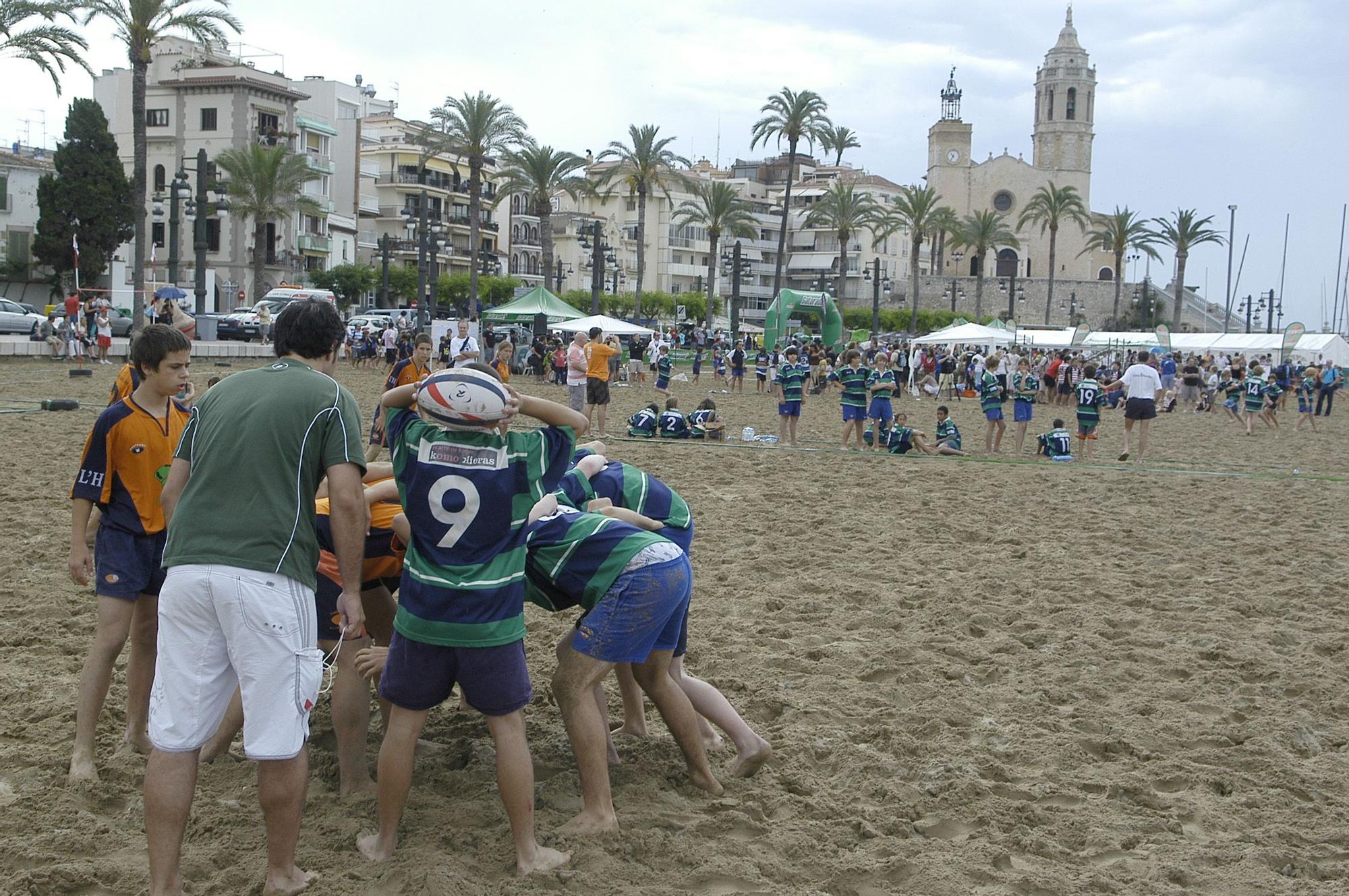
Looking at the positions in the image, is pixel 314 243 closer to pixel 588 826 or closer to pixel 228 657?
pixel 588 826

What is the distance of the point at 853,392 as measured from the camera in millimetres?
17250

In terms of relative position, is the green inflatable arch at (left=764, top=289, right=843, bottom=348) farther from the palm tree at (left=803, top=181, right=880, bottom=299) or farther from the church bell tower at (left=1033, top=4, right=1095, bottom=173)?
the church bell tower at (left=1033, top=4, right=1095, bottom=173)

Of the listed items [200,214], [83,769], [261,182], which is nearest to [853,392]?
[83,769]

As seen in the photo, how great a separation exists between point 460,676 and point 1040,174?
356 feet

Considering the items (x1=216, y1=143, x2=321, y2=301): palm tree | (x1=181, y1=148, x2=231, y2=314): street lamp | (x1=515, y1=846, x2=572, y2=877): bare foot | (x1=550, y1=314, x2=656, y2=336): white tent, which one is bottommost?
(x1=515, y1=846, x2=572, y2=877): bare foot

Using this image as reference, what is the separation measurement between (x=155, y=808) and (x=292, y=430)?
117cm

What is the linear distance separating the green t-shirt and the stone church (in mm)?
102532

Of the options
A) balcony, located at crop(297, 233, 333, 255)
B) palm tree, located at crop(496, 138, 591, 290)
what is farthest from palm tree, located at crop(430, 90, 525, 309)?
balcony, located at crop(297, 233, 333, 255)

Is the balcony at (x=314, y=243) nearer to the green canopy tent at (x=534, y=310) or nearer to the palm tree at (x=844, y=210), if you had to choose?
the palm tree at (x=844, y=210)

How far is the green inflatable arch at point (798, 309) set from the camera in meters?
37.5

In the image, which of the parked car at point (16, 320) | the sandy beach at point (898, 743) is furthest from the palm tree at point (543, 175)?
the sandy beach at point (898, 743)

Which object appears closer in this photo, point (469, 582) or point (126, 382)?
point (469, 582)

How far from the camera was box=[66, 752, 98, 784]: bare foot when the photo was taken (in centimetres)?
430

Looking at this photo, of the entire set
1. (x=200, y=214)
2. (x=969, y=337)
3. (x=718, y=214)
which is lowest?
(x=969, y=337)
